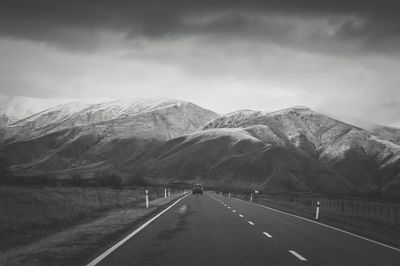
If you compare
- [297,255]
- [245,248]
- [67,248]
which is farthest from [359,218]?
[67,248]

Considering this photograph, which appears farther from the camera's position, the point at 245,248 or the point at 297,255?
the point at 245,248

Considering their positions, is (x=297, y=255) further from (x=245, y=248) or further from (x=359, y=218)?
(x=359, y=218)

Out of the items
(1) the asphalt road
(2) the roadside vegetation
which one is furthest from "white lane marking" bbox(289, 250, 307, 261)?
(2) the roadside vegetation

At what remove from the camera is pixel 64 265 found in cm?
1070

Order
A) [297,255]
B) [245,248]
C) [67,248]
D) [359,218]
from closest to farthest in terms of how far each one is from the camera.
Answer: [297,255] < [67,248] < [245,248] < [359,218]

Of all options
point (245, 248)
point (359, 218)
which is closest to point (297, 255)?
point (245, 248)

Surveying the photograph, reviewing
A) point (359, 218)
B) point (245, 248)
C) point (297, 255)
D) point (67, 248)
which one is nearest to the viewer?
point (297, 255)

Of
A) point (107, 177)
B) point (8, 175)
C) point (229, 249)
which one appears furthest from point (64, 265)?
point (107, 177)

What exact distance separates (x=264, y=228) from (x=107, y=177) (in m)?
106

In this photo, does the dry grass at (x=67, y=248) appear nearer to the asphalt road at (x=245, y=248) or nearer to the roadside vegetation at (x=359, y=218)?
the asphalt road at (x=245, y=248)

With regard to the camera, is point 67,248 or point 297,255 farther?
point 67,248

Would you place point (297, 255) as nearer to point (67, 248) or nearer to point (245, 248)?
point (245, 248)

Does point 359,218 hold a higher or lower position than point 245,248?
lower

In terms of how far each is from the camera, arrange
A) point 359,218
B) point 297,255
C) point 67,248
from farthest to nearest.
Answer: point 359,218, point 67,248, point 297,255
